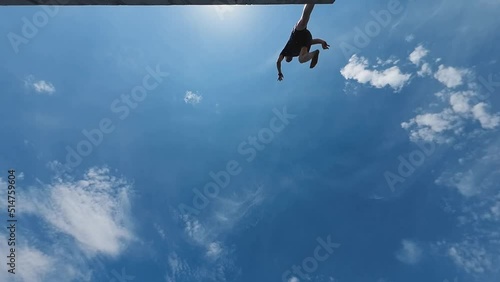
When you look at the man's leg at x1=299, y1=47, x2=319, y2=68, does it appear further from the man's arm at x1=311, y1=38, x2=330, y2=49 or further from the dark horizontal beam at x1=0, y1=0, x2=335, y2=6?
the dark horizontal beam at x1=0, y1=0, x2=335, y2=6

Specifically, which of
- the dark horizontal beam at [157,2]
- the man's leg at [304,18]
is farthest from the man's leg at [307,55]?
the dark horizontal beam at [157,2]

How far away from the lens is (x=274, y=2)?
6.87 metres

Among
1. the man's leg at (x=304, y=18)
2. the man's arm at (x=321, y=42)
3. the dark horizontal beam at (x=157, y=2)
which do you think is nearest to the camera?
the dark horizontal beam at (x=157, y=2)

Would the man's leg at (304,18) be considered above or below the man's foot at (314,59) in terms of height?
above

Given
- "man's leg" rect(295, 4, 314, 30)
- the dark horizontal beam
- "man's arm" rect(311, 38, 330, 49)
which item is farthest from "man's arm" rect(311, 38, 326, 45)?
the dark horizontal beam

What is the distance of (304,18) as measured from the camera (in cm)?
834

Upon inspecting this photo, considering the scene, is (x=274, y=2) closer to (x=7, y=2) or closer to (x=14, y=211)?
(x=7, y=2)

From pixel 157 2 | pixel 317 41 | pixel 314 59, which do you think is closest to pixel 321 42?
pixel 317 41

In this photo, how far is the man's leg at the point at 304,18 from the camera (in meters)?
7.88

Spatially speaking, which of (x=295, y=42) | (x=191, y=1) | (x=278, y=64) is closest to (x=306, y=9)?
(x=295, y=42)

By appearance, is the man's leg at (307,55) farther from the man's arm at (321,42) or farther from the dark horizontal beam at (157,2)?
the dark horizontal beam at (157,2)

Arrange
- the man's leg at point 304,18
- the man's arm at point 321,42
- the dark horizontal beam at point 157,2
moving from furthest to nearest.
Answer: the man's arm at point 321,42 < the man's leg at point 304,18 < the dark horizontal beam at point 157,2

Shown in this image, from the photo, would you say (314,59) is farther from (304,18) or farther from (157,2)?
(157,2)

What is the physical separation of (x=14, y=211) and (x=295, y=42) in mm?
16939
